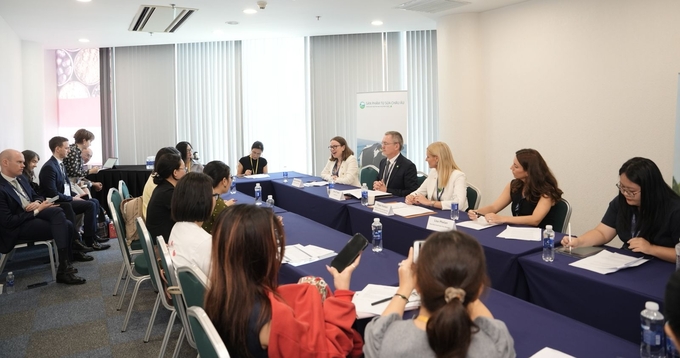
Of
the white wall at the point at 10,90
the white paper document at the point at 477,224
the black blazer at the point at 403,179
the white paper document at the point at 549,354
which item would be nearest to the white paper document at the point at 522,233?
the white paper document at the point at 477,224

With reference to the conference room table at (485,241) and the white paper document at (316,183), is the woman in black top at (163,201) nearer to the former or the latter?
the conference room table at (485,241)

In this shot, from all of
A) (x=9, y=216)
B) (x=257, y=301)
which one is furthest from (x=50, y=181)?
(x=257, y=301)

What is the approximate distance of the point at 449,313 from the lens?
4.00ft

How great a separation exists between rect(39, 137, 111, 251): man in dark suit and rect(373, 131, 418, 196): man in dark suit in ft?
10.8

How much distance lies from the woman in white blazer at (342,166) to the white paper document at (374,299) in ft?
11.5

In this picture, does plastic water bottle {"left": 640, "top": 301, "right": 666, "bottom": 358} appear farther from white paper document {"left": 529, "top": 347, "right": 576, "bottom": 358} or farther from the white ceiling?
the white ceiling

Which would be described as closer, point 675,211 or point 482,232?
point 675,211

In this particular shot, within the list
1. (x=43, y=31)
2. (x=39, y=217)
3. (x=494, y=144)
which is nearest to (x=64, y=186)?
(x=39, y=217)

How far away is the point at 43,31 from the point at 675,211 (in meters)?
7.58

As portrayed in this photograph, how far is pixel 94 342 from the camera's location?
3.32m

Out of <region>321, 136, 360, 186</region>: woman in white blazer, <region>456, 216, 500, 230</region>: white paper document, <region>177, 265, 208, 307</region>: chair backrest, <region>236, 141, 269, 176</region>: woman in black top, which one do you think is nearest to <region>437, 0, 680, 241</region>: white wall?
<region>321, 136, 360, 186</region>: woman in white blazer

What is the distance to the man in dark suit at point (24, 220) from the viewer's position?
4.38 meters

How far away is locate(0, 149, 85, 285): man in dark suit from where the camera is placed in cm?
438

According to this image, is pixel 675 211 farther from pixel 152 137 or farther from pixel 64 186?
pixel 152 137
